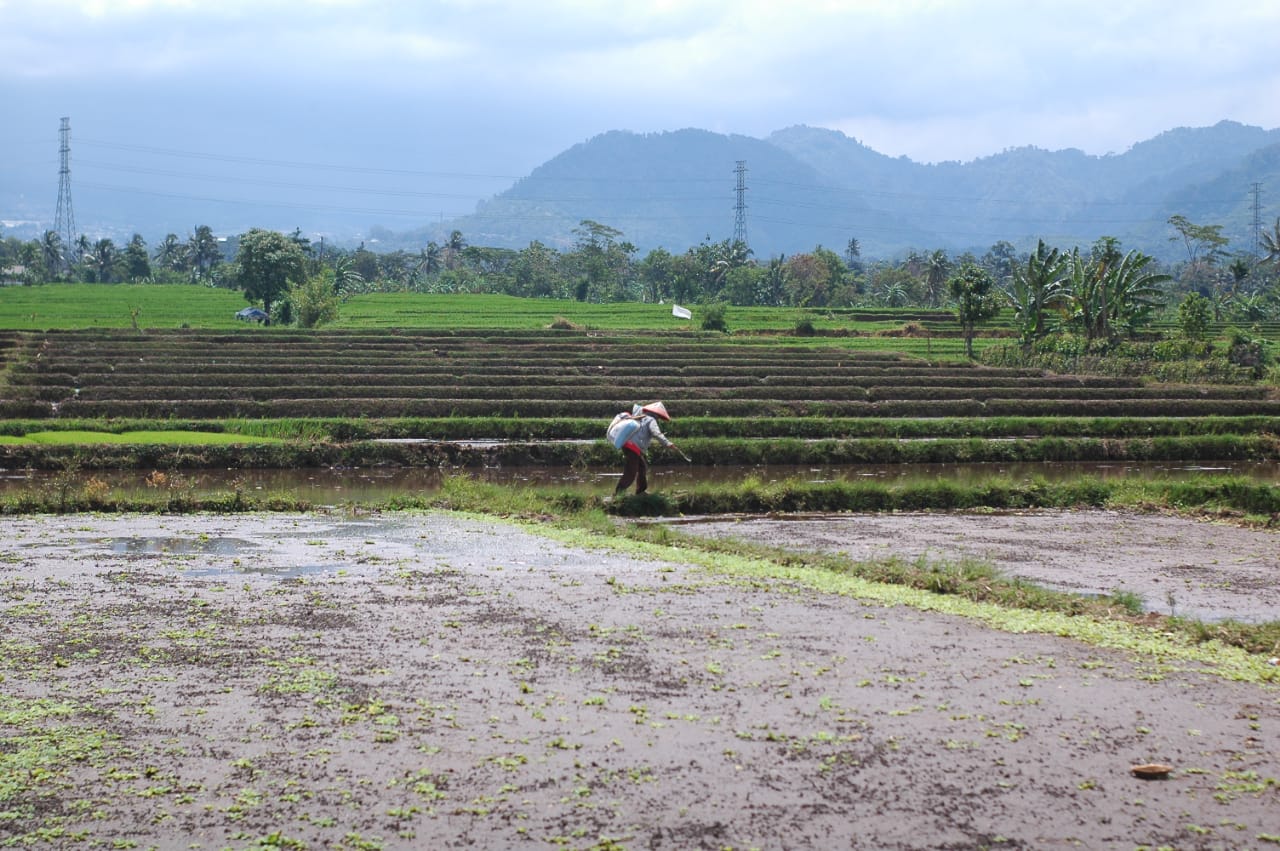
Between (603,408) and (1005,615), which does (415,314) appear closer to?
(603,408)

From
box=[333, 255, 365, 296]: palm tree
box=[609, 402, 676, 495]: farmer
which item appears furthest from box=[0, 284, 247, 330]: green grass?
box=[609, 402, 676, 495]: farmer

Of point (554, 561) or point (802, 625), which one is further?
point (554, 561)

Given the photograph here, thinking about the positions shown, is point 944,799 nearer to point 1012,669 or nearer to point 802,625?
point 1012,669

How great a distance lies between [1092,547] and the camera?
14594 mm

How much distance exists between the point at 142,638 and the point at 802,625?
483cm

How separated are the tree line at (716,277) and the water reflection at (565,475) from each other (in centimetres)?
2289

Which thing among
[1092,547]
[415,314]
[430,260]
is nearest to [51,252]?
[430,260]

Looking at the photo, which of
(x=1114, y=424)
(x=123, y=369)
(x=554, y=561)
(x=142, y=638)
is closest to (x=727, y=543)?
(x=554, y=561)

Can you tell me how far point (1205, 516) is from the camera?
58.3 ft

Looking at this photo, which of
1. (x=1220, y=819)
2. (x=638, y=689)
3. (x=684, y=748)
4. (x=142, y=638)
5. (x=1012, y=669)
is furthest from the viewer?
(x=142, y=638)

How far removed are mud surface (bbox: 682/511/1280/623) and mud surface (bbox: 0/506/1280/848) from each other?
326cm

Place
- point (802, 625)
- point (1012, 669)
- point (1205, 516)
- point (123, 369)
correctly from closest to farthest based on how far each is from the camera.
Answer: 1. point (1012, 669)
2. point (802, 625)
3. point (1205, 516)
4. point (123, 369)

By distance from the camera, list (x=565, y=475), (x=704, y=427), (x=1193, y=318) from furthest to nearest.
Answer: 1. (x=1193, y=318)
2. (x=704, y=427)
3. (x=565, y=475)

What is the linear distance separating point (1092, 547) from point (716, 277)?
91871mm
